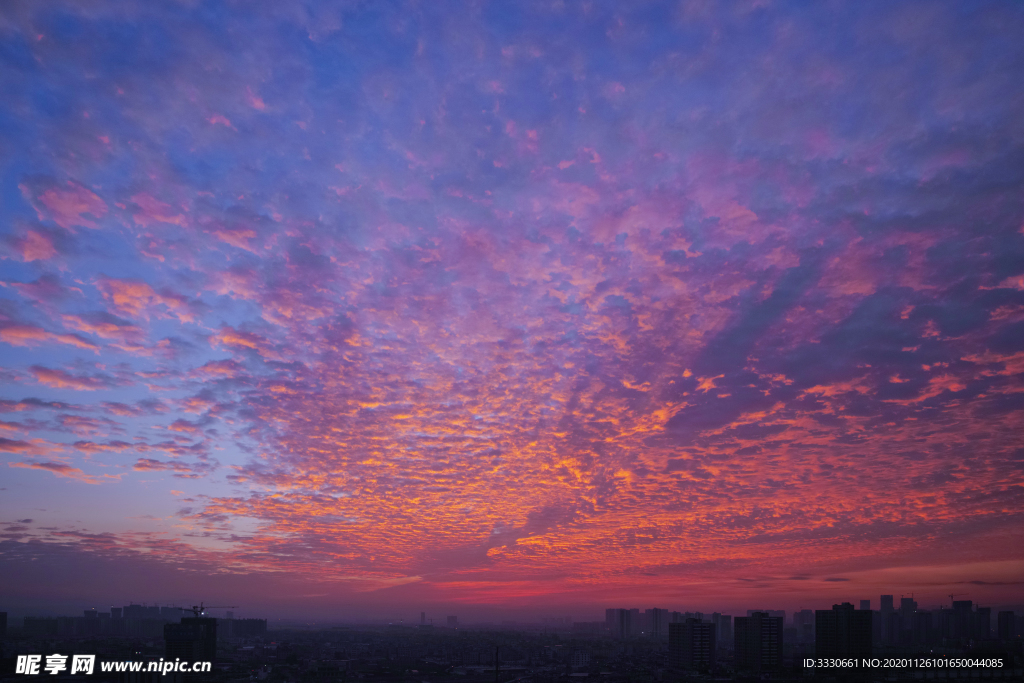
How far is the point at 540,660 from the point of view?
267 feet

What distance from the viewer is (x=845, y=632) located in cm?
5747

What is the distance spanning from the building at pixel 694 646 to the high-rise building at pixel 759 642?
320 centimetres

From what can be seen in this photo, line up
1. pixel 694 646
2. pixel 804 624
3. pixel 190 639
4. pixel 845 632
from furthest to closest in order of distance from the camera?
pixel 804 624 → pixel 694 646 → pixel 845 632 → pixel 190 639

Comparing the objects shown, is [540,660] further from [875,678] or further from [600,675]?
[875,678]

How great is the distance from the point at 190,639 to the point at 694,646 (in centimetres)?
4969

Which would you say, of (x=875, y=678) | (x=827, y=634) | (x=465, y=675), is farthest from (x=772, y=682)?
(x=465, y=675)

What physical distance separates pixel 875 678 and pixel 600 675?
2398 centimetres

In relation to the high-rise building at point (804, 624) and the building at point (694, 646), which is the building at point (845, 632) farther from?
the high-rise building at point (804, 624)

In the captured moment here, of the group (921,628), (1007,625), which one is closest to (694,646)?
(921,628)

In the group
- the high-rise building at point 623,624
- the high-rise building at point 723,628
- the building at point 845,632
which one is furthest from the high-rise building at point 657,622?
the building at point 845,632

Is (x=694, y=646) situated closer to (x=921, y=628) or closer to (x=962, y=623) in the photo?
(x=921, y=628)

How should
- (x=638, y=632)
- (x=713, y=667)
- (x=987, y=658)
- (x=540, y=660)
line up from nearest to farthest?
(x=987, y=658)
(x=713, y=667)
(x=540, y=660)
(x=638, y=632)

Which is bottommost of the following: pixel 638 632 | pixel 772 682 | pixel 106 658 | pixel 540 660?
pixel 638 632

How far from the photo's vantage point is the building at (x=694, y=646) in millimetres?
64000
